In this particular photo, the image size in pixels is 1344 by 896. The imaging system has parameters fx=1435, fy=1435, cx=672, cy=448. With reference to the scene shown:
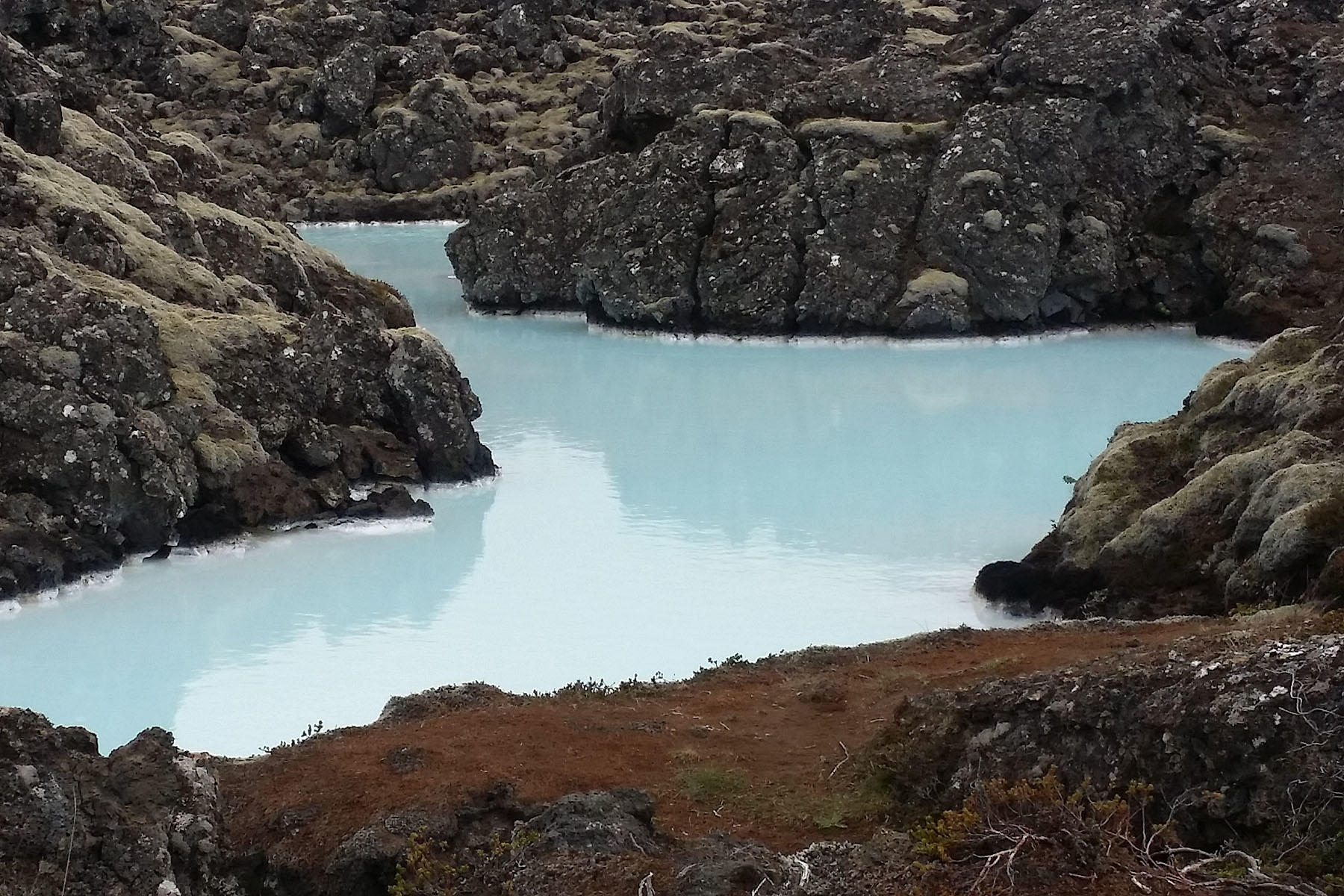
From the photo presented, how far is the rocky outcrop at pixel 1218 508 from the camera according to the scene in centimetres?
1773

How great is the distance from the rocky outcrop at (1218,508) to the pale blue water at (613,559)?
211 cm

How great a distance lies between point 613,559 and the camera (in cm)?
2856

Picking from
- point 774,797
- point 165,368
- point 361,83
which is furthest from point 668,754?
point 361,83

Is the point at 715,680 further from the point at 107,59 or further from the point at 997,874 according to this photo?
the point at 107,59

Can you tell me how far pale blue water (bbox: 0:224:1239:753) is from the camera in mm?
22766

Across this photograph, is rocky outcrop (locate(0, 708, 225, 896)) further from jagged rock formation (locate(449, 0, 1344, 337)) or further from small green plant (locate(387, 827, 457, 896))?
jagged rock formation (locate(449, 0, 1344, 337))

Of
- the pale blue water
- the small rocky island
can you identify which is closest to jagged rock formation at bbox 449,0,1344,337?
the small rocky island

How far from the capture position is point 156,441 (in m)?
27.7

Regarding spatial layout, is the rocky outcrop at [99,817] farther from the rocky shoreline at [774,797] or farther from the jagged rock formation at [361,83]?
the jagged rock formation at [361,83]

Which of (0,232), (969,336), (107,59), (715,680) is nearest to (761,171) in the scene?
(969,336)

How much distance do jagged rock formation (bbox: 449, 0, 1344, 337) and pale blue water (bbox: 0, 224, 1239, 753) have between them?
660 cm

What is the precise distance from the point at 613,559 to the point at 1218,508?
39.1ft

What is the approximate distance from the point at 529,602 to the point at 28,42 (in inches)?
2740

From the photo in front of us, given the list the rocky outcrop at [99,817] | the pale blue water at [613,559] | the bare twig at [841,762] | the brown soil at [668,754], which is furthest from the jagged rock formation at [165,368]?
the bare twig at [841,762]
